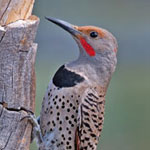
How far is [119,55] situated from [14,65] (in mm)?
3919

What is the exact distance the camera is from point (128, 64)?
287 inches

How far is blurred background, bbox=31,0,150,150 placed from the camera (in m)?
6.66

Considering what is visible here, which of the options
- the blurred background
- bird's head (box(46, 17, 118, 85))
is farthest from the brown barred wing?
the blurred background

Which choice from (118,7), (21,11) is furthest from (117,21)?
(21,11)

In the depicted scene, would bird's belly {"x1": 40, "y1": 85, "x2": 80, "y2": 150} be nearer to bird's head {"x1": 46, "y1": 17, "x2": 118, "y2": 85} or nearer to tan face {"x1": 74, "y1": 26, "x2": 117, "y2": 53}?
bird's head {"x1": 46, "y1": 17, "x2": 118, "y2": 85}

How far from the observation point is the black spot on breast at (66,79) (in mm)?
3504

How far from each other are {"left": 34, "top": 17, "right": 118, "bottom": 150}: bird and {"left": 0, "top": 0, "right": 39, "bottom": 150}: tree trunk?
293 mm

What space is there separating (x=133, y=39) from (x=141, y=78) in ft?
1.86

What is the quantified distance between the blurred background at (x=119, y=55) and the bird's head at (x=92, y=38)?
2.75m

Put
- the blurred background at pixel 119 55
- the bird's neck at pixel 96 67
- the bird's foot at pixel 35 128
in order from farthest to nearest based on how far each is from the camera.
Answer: the blurred background at pixel 119 55 → the bird's neck at pixel 96 67 → the bird's foot at pixel 35 128

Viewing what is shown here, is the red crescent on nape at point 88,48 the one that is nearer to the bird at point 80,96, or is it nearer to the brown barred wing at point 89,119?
the bird at point 80,96

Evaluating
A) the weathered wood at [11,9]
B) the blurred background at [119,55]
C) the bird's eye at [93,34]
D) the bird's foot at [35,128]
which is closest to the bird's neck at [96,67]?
the bird's eye at [93,34]

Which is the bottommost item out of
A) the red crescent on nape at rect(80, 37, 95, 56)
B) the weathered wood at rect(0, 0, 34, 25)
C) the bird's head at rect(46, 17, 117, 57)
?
the red crescent on nape at rect(80, 37, 95, 56)

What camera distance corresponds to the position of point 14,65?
318 centimetres
